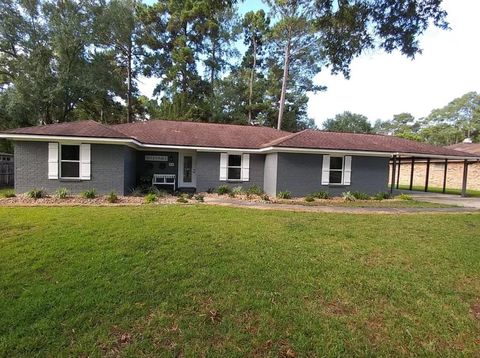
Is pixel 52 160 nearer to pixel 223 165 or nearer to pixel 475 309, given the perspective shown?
pixel 223 165

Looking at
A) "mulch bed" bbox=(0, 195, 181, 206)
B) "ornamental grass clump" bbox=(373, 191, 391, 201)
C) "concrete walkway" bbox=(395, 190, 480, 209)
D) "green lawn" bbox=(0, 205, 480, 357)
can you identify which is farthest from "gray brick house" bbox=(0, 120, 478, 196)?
"green lawn" bbox=(0, 205, 480, 357)

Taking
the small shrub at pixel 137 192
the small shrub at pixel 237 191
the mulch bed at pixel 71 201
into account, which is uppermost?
the small shrub at pixel 237 191

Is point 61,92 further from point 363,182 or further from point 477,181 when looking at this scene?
point 477,181

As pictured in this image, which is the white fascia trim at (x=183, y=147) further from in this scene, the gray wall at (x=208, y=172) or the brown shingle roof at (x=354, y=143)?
the gray wall at (x=208, y=172)

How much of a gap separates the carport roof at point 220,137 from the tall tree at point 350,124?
3684cm

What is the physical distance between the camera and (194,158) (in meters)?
16.8

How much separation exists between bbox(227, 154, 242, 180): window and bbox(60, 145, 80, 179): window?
7.08 metres

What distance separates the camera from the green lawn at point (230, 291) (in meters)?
3.12

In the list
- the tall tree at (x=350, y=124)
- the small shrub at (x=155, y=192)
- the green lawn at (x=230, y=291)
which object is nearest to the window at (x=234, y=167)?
the small shrub at (x=155, y=192)

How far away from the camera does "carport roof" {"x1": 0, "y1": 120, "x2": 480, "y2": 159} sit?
12359 millimetres

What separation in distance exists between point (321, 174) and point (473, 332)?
1168 cm

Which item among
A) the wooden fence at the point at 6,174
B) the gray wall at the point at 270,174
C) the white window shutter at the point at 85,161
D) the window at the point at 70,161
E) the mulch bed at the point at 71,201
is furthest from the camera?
the wooden fence at the point at 6,174

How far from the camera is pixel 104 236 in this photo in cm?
611

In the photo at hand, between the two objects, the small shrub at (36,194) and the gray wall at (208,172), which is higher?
the gray wall at (208,172)
